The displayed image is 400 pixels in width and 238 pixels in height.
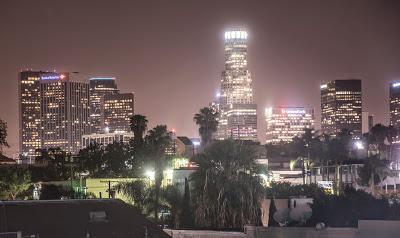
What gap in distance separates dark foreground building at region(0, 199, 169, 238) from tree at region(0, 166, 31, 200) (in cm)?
4324

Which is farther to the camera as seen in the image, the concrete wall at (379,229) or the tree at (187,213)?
the tree at (187,213)

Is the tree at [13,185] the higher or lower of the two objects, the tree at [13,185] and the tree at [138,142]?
the lower

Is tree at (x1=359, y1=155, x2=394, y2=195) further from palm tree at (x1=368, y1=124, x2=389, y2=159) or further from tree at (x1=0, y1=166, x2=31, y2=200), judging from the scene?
palm tree at (x1=368, y1=124, x2=389, y2=159)

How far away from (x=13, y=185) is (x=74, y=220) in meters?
46.2

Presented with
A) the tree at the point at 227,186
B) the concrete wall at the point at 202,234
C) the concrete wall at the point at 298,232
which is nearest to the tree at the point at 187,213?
the tree at the point at 227,186

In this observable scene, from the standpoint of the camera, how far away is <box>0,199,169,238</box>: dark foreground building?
32.4m

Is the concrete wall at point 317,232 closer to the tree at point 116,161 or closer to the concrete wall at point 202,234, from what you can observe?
the concrete wall at point 202,234

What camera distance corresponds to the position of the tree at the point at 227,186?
4800cm

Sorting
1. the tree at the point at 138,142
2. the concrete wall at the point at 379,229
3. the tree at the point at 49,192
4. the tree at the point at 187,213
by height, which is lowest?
the tree at the point at 49,192

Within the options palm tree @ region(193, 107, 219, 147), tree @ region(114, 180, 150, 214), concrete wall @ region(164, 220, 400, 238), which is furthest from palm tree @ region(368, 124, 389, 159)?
concrete wall @ region(164, 220, 400, 238)

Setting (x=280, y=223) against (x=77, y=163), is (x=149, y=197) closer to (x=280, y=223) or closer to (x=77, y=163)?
(x=280, y=223)

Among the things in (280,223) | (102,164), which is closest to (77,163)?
(102,164)

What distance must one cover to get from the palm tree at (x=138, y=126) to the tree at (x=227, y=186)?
6241 centimetres

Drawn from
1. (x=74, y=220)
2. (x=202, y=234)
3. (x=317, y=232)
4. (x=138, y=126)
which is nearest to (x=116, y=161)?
(x=138, y=126)
